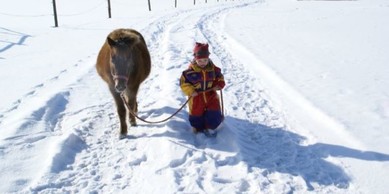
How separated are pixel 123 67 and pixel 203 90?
1.24m

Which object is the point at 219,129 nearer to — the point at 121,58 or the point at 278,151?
the point at 278,151

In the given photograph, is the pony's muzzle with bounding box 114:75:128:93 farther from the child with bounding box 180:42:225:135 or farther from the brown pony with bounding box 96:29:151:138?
the child with bounding box 180:42:225:135

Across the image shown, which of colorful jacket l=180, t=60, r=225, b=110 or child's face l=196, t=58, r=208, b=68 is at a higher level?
child's face l=196, t=58, r=208, b=68

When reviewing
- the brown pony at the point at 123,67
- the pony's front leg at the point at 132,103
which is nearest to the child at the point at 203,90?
the brown pony at the point at 123,67

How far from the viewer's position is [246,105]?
685 centimetres

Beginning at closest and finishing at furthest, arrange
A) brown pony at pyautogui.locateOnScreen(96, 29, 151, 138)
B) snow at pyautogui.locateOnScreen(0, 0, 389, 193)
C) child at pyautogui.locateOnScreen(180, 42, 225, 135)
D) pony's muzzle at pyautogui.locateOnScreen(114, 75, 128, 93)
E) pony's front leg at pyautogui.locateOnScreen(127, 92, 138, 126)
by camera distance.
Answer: snow at pyautogui.locateOnScreen(0, 0, 389, 193) < pony's muzzle at pyautogui.locateOnScreen(114, 75, 128, 93) < brown pony at pyautogui.locateOnScreen(96, 29, 151, 138) < child at pyautogui.locateOnScreen(180, 42, 225, 135) < pony's front leg at pyautogui.locateOnScreen(127, 92, 138, 126)

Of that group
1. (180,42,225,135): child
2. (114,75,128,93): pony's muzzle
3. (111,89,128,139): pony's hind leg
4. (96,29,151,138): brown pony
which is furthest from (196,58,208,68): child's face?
(111,89,128,139): pony's hind leg

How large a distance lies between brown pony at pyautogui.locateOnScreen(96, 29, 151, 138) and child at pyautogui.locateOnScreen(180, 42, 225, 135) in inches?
31.6

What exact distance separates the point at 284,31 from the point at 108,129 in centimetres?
1239

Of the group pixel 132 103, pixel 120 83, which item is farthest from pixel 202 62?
pixel 132 103

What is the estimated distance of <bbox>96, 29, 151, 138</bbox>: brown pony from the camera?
16.1 ft

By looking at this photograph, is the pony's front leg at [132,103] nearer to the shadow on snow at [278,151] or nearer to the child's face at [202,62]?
the shadow on snow at [278,151]

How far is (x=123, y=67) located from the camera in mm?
4914

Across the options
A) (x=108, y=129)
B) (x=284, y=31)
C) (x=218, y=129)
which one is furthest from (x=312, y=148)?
(x=284, y=31)
